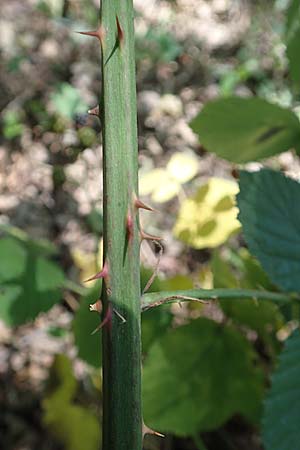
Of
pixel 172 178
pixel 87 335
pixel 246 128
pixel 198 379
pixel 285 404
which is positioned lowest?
pixel 285 404

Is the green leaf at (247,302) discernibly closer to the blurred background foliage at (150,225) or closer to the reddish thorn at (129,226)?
the blurred background foliage at (150,225)

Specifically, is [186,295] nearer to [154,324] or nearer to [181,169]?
[154,324]

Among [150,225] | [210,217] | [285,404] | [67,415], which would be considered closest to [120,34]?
[285,404]

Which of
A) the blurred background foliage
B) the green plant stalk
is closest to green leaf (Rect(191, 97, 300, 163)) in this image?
the blurred background foliage

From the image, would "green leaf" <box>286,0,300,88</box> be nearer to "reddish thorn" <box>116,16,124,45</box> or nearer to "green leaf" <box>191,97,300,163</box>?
"green leaf" <box>191,97,300,163</box>

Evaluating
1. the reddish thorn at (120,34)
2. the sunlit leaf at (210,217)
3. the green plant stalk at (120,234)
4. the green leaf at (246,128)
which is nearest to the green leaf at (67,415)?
the sunlit leaf at (210,217)

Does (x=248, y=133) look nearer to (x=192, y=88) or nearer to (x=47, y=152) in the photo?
(x=47, y=152)

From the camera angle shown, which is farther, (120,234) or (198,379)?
(198,379)
